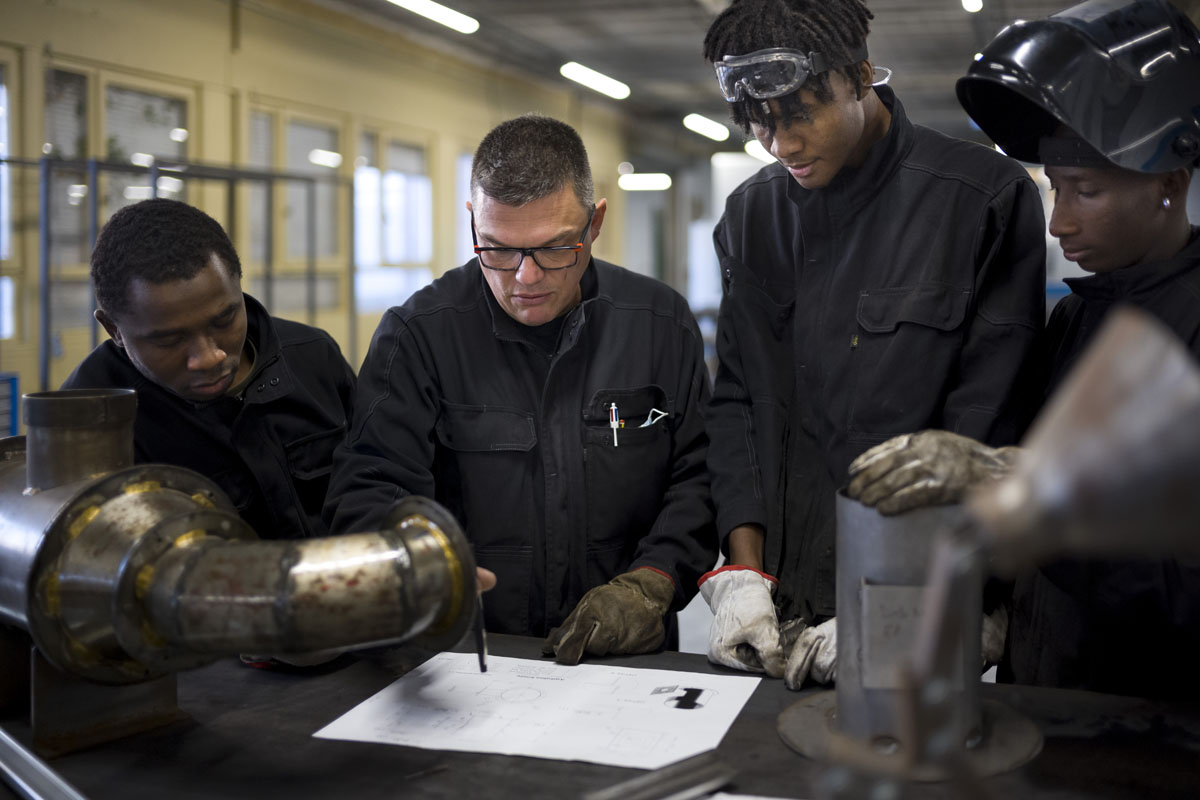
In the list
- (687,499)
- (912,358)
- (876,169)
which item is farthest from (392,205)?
(912,358)

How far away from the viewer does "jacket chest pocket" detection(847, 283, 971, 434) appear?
62.2 inches

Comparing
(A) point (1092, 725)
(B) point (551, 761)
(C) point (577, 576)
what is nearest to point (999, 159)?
(A) point (1092, 725)

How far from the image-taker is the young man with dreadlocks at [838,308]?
5.13ft

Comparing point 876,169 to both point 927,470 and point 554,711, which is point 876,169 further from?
point 554,711

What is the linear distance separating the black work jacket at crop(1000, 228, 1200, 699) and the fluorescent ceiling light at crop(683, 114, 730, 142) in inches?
474

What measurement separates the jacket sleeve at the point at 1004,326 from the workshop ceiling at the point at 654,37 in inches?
213

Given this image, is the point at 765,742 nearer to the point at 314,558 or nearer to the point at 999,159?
the point at 314,558

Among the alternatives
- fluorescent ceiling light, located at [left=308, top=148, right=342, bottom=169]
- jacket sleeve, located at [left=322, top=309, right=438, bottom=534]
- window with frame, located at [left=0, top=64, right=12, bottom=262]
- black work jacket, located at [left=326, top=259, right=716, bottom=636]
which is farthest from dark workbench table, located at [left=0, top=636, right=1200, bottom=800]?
fluorescent ceiling light, located at [left=308, top=148, right=342, bottom=169]

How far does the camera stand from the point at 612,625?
1543 mm

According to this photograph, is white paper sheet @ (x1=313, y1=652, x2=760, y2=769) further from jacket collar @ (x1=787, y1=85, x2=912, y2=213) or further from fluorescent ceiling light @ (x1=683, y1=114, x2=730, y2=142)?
fluorescent ceiling light @ (x1=683, y1=114, x2=730, y2=142)

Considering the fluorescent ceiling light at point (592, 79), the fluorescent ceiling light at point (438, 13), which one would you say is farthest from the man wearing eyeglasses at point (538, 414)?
the fluorescent ceiling light at point (592, 79)

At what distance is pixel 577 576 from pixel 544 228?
0.60 meters

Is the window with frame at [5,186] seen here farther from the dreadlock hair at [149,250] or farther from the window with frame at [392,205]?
the dreadlock hair at [149,250]

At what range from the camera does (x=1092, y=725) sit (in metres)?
1.27
